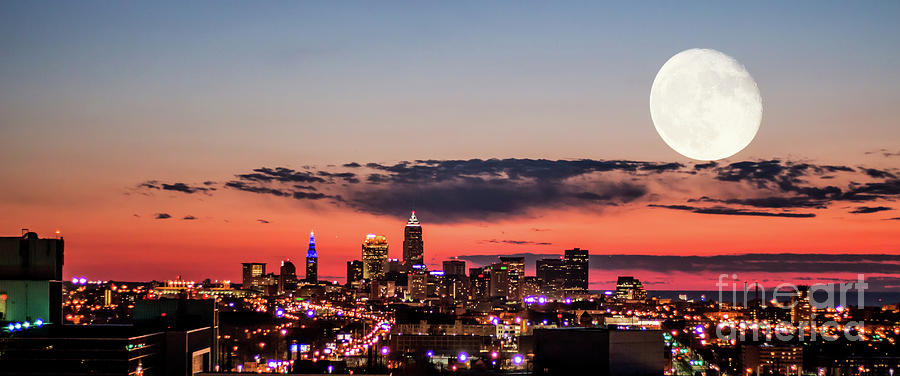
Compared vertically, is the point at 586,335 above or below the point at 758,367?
above

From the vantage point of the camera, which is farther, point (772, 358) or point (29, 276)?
point (772, 358)

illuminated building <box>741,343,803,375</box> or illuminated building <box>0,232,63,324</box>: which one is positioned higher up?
illuminated building <box>0,232,63,324</box>

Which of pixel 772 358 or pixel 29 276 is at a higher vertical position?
pixel 29 276

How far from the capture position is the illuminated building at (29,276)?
71625 mm

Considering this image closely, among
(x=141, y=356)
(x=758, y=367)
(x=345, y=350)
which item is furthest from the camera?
(x=758, y=367)

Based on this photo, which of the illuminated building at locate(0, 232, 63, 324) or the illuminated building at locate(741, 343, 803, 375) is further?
the illuminated building at locate(741, 343, 803, 375)

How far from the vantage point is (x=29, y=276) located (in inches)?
2844

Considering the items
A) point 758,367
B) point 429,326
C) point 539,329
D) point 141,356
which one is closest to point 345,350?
point 429,326

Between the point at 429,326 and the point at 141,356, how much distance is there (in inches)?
4826

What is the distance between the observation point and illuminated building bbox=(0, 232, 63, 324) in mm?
71625

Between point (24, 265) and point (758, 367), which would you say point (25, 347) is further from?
point (758, 367)

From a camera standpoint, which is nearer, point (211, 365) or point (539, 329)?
point (539, 329)

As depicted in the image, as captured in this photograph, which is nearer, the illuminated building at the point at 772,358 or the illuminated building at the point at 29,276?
the illuminated building at the point at 29,276

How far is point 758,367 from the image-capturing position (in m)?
167
